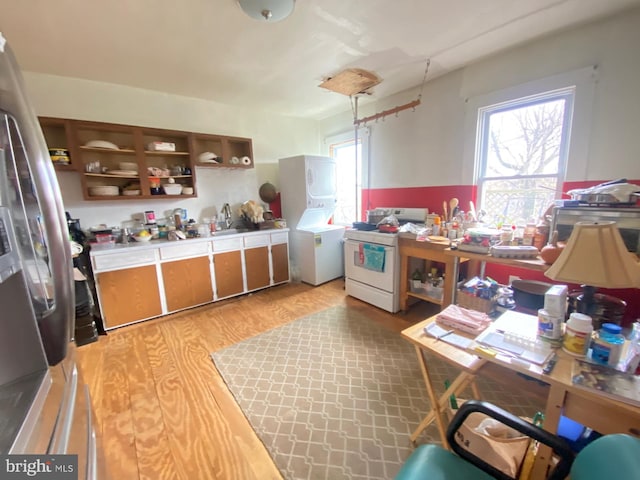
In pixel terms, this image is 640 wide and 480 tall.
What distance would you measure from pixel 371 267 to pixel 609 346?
2.05m

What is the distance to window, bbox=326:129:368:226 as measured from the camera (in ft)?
13.0

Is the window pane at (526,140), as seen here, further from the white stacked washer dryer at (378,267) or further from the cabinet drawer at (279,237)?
the cabinet drawer at (279,237)

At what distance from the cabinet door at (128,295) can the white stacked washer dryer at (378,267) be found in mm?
2227

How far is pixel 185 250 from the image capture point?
3014 mm

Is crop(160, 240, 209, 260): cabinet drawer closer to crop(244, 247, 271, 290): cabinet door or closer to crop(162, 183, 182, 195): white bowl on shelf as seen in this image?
crop(244, 247, 271, 290): cabinet door

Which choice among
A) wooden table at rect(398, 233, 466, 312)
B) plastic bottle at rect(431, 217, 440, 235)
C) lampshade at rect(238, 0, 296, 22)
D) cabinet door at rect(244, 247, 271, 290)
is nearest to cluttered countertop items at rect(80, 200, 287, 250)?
cabinet door at rect(244, 247, 271, 290)

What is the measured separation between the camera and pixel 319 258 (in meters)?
3.73

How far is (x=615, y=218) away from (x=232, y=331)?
3035 mm

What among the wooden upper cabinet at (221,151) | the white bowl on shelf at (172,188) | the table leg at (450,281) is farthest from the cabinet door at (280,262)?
the table leg at (450,281)

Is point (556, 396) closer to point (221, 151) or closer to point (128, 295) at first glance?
point (128, 295)

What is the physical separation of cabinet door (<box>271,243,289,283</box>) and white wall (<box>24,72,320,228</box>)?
2.96 ft

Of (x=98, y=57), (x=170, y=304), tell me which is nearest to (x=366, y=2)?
(x=98, y=57)

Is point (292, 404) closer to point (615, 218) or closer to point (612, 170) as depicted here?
point (615, 218)

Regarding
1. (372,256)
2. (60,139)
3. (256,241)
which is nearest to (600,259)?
(372,256)
